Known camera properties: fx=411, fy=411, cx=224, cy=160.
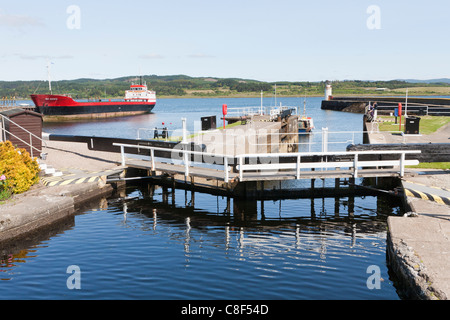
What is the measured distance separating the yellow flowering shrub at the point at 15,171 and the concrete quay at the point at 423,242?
13588 mm

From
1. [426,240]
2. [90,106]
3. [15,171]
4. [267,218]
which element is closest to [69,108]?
[90,106]

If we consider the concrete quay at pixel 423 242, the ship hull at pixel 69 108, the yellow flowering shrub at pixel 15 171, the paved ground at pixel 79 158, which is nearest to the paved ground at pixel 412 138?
the concrete quay at pixel 423 242

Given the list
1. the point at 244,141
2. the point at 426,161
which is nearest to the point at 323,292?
the point at 426,161

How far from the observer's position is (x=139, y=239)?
45.1 ft

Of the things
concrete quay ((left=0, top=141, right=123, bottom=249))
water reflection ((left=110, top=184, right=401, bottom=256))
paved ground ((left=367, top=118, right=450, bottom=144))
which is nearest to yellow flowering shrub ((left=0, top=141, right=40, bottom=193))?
concrete quay ((left=0, top=141, right=123, bottom=249))

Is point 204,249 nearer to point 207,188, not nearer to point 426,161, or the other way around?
point 207,188

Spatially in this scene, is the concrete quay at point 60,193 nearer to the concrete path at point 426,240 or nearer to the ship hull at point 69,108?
the concrete path at point 426,240

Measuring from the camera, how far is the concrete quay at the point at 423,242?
8.45 meters

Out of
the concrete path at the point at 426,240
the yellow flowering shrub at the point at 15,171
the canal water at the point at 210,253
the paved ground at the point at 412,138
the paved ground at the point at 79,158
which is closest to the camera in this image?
the concrete path at the point at 426,240

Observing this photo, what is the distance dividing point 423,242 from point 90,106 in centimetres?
9166

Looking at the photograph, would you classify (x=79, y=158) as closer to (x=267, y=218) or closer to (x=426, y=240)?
(x=267, y=218)

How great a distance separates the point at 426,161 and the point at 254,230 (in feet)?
32.1

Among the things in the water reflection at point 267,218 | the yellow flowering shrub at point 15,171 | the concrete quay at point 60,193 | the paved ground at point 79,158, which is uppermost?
the yellow flowering shrub at point 15,171

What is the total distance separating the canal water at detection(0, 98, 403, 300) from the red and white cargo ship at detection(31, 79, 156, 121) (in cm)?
7826
